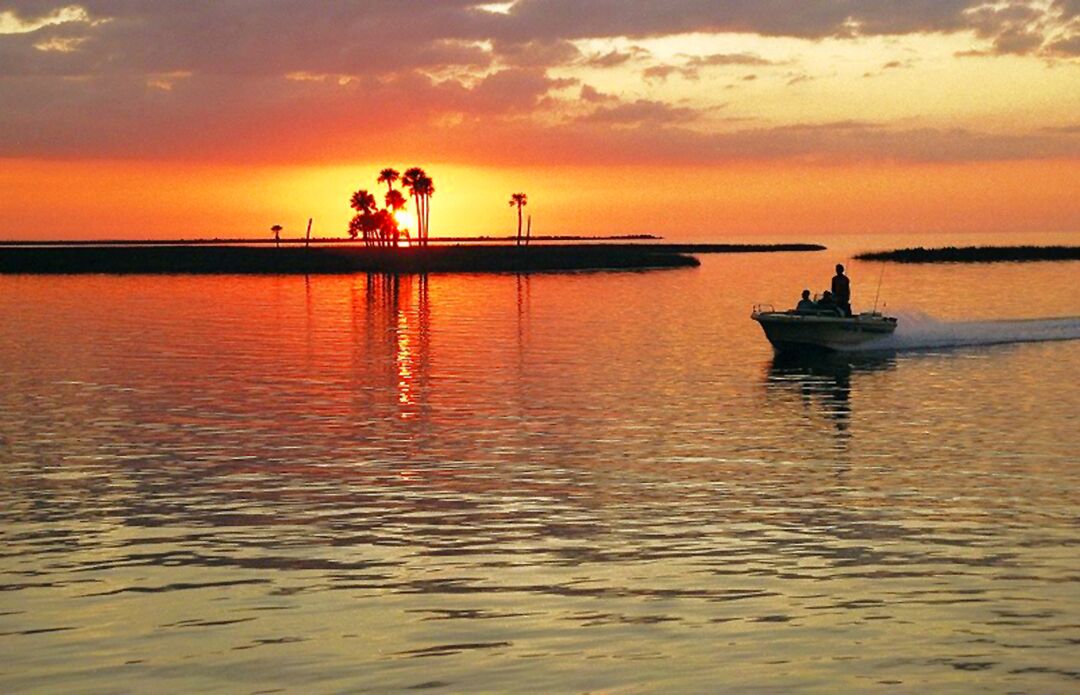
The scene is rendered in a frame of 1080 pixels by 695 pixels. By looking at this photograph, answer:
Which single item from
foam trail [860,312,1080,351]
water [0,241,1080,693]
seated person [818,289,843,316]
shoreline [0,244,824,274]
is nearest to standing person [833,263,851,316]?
seated person [818,289,843,316]

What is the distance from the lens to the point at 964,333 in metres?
58.1

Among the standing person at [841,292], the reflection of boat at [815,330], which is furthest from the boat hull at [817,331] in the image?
the standing person at [841,292]

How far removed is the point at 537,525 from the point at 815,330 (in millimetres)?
31719

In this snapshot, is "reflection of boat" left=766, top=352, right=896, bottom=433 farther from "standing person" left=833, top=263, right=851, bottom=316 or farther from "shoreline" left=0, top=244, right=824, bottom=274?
"shoreline" left=0, top=244, right=824, bottom=274

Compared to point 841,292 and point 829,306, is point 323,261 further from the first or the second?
point 841,292

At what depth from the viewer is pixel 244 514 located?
2134 centimetres

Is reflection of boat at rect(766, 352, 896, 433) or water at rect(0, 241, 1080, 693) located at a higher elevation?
water at rect(0, 241, 1080, 693)

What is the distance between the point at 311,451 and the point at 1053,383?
24.6 metres

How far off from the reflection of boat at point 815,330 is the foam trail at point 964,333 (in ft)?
3.06

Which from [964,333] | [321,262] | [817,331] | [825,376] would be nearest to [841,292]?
[817,331]

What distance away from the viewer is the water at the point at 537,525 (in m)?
13.8

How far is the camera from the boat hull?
164 feet

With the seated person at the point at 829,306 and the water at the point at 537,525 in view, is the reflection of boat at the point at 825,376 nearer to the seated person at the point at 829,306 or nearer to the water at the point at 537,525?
the water at the point at 537,525

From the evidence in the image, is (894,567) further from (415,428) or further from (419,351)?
(419,351)
